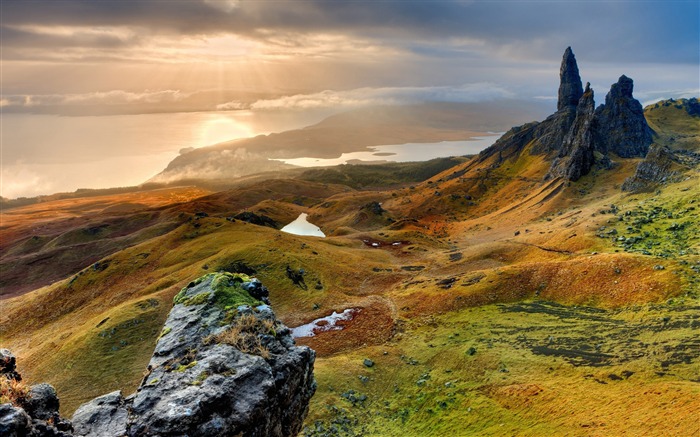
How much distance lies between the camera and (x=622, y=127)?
183 m

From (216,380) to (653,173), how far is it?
385 feet

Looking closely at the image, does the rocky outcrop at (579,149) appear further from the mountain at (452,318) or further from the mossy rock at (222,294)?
the mossy rock at (222,294)

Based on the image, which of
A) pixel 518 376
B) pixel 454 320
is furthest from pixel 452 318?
pixel 518 376

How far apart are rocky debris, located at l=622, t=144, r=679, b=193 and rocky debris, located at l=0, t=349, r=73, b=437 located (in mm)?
115368

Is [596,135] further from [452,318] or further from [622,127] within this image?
[452,318]

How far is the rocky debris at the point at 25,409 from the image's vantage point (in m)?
11.5

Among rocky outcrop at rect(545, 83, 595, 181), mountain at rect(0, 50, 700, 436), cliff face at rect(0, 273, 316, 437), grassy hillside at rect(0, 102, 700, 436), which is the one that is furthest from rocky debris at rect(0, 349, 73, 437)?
rocky outcrop at rect(545, 83, 595, 181)

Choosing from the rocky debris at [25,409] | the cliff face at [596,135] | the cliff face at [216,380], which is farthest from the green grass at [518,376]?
the cliff face at [596,135]

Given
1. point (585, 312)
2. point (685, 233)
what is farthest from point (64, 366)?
point (685, 233)

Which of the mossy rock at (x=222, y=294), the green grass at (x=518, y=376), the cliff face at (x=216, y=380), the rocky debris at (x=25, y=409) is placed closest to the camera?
the rocky debris at (x=25, y=409)

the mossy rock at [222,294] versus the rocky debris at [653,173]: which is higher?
the rocky debris at [653,173]

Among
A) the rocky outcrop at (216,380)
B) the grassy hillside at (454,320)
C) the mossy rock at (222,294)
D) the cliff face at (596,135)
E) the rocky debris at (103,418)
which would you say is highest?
the cliff face at (596,135)

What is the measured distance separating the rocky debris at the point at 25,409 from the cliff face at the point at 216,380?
0.81m

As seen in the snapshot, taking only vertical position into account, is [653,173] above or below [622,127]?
below
